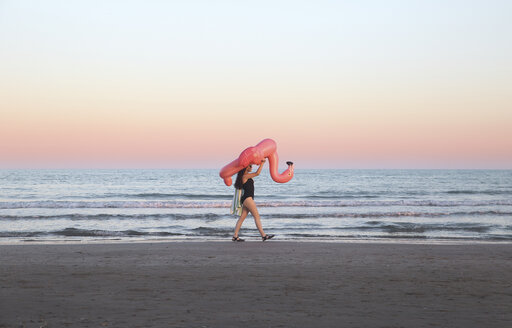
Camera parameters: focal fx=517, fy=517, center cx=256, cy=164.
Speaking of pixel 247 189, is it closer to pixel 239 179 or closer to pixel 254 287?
pixel 239 179

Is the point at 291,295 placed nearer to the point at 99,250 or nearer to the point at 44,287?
the point at 44,287

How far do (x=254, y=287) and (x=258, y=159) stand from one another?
4.66 m

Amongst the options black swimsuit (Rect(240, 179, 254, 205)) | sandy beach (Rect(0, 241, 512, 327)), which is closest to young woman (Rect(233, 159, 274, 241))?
black swimsuit (Rect(240, 179, 254, 205))

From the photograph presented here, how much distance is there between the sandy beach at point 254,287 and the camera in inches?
206

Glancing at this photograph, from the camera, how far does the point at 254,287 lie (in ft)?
22.1

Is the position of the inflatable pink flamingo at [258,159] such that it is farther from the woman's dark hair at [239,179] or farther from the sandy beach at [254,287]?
the sandy beach at [254,287]

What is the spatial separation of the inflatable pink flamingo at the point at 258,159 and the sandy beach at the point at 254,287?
1835 millimetres

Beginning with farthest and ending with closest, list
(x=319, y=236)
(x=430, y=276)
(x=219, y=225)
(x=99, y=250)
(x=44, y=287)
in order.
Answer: (x=219, y=225) → (x=319, y=236) → (x=99, y=250) → (x=430, y=276) → (x=44, y=287)

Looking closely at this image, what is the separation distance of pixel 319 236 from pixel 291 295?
8218 millimetres

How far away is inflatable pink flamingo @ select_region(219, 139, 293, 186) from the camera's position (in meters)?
11.0

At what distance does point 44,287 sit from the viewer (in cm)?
675

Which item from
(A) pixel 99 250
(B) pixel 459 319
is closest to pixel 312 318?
(B) pixel 459 319

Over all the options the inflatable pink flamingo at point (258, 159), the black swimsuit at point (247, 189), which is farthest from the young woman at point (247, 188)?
the inflatable pink flamingo at point (258, 159)

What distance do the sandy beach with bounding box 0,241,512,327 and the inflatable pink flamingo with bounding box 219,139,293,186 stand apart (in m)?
1.83
